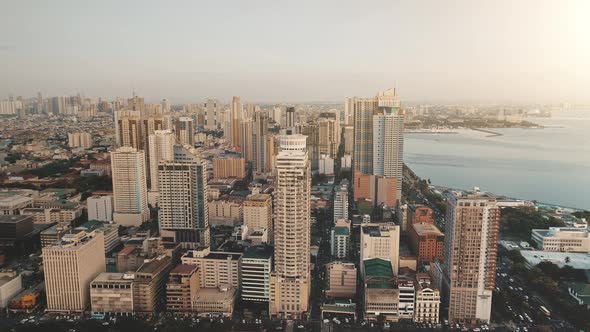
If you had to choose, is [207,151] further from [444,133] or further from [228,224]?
[444,133]

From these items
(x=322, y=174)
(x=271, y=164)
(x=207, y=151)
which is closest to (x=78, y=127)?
(x=207, y=151)

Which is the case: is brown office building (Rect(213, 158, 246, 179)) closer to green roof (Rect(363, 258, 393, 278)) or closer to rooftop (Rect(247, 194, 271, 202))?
rooftop (Rect(247, 194, 271, 202))

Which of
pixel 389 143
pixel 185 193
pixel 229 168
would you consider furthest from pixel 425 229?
pixel 229 168

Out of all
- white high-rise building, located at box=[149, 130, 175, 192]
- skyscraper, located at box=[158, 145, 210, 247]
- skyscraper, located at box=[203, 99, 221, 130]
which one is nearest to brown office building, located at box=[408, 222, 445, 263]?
skyscraper, located at box=[158, 145, 210, 247]

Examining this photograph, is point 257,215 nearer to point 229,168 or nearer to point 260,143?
point 229,168

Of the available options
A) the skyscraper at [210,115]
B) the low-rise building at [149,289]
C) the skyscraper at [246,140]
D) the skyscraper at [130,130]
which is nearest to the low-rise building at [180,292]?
the low-rise building at [149,289]
